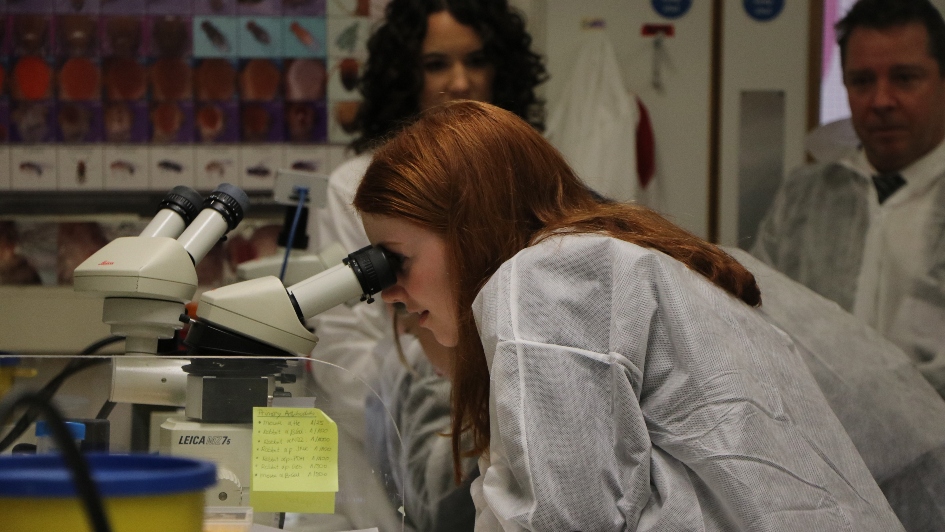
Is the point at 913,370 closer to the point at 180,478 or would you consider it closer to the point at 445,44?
the point at 445,44

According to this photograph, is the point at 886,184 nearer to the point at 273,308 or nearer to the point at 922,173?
the point at 922,173

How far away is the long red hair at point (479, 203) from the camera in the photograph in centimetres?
110

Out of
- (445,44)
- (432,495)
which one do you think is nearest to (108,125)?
(445,44)

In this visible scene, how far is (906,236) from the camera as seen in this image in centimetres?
206

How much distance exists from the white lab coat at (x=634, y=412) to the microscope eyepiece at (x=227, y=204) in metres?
0.40

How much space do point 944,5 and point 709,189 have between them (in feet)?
2.29

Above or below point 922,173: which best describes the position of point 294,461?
below

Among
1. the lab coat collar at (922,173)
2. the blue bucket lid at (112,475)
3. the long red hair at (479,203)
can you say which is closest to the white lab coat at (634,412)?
the long red hair at (479,203)

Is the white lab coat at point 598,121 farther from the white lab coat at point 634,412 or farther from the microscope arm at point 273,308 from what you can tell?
the white lab coat at point 634,412

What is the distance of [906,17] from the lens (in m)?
2.09

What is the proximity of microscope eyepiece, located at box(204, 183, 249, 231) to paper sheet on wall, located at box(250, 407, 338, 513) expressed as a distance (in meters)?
0.28

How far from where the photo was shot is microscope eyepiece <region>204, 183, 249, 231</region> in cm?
117

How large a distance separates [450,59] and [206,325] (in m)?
1.13

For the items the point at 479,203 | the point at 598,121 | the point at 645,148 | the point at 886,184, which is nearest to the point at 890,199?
the point at 886,184
